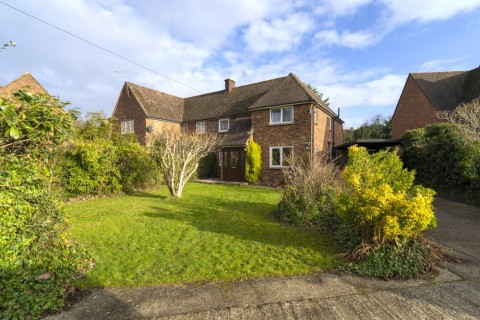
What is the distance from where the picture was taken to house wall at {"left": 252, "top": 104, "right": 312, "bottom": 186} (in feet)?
49.4

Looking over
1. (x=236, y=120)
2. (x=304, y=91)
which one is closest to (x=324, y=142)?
(x=304, y=91)

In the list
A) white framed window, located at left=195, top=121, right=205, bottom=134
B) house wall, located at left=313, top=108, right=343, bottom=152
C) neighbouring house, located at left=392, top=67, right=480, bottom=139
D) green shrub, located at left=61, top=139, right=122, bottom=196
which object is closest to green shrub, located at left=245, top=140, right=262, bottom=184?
house wall, located at left=313, top=108, right=343, bottom=152

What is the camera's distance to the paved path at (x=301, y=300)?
3.09 metres

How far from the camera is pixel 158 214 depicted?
8.09 metres

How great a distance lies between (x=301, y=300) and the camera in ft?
11.0

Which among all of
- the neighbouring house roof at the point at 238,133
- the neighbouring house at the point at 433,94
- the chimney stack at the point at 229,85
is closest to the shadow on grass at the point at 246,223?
the neighbouring house roof at the point at 238,133

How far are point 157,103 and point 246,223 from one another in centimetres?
2011

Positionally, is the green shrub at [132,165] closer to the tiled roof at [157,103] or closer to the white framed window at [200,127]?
the white framed window at [200,127]

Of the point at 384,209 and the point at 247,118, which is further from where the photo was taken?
the point at 247,118

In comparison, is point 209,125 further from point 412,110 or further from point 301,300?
point 301,300

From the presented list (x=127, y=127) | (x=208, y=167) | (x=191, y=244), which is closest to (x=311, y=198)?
(x=191, y=244)

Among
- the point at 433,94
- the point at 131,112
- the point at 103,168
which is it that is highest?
the point at 433,94

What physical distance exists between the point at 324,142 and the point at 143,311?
16.5 metres

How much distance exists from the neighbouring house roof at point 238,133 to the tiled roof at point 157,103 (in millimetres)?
7178
